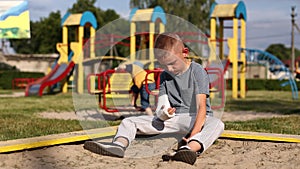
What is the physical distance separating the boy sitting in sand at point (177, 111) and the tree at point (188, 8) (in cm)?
3195

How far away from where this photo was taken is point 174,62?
12.3 feet

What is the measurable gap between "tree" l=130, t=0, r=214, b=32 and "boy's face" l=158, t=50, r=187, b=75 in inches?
1262

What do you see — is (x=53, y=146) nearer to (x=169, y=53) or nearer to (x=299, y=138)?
(x=169, y=53)

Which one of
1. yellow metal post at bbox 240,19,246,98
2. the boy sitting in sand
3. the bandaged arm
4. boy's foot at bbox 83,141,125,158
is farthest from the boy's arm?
yellow metal post at bbox 240,19,246,98

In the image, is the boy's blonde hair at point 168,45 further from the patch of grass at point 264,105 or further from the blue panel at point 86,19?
the blue panel at point 86,19

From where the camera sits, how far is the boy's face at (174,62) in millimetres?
3703

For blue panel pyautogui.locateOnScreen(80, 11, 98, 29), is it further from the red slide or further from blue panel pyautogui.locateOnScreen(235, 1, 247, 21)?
blue panel pyautogui.locateOnScreen(235, 1, 247, 21)

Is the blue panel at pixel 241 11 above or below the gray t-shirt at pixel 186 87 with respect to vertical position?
above

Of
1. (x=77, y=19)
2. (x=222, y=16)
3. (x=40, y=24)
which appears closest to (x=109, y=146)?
(x=222, y=16)

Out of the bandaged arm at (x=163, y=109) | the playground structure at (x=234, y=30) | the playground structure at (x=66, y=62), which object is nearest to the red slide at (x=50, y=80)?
the playground structure at (x=66, y=62)

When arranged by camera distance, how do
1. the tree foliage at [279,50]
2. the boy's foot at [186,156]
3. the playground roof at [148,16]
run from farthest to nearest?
the tree foliage at [279,50], the playground roof at [148,16], the boy's foot at [186,156]

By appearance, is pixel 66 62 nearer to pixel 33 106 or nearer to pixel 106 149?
pixel 33 106

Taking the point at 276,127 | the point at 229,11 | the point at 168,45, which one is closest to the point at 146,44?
the point at 229,11

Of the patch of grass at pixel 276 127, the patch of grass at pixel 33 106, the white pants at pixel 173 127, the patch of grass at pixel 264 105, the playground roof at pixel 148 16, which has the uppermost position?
the playground roof at pixel 148 16
